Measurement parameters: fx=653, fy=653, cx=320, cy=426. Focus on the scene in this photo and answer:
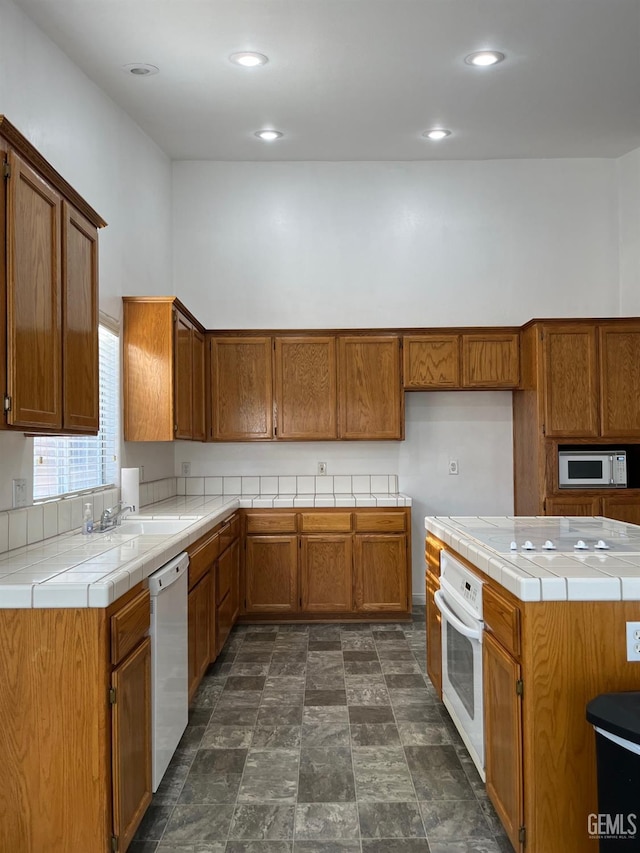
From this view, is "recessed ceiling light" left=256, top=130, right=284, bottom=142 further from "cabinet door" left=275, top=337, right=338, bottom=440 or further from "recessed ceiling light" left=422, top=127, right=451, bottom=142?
"cabinet door" left=275, top=337, right=338, bottom=440

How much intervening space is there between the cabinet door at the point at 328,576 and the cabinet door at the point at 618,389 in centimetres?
202

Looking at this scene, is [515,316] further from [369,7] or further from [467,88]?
[369,7]

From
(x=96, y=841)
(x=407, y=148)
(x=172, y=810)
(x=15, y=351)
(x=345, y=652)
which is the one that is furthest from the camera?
(x=407, y=148)

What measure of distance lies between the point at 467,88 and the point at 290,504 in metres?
2.97

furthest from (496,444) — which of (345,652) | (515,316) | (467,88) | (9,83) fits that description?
(9,83)

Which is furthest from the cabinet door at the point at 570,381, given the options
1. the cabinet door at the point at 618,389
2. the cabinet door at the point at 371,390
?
the cabinet door at the point at 371,390

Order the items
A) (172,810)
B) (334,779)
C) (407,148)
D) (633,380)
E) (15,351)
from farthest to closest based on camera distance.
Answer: (407,148) < (633,380) < (334,779) < (172,810) < (15,351)

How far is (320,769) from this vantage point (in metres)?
2.63

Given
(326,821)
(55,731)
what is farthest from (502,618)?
(55,731)

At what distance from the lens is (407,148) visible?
197 inches

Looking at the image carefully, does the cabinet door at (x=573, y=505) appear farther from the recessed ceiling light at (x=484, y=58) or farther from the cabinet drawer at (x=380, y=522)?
the recessed ceiling light at (x=484, y=58)

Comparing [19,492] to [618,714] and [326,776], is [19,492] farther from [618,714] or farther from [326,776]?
[618,714]

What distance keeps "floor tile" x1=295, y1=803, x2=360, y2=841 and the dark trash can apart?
92cm

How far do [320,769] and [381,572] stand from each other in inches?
86.2
